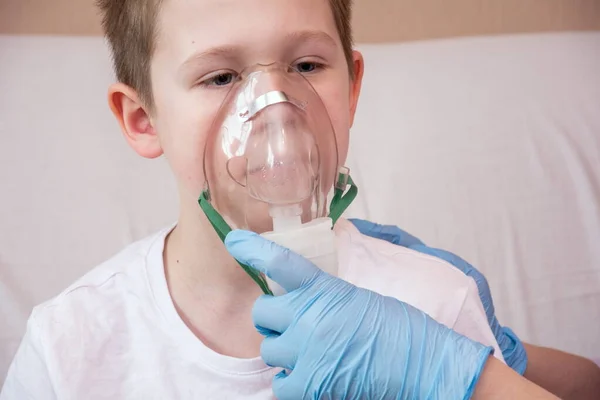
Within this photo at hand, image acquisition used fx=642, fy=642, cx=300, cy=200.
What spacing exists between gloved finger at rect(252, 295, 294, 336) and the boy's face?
0.22 m

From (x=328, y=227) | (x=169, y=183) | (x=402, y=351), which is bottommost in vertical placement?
(x=402, y=351)

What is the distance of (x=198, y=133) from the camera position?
839 mm

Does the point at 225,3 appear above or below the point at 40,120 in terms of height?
below

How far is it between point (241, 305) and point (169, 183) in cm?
71

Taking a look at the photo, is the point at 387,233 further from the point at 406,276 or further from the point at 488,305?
the point at 406,276

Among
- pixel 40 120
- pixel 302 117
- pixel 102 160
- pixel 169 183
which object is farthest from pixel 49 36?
pixel 302 117

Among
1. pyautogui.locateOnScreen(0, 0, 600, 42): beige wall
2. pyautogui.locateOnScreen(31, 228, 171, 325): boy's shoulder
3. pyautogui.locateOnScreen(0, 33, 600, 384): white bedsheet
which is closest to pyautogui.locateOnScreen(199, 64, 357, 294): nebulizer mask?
pyautogui.locateOnScreen(31, 228, 171, 325): boy's shoulder

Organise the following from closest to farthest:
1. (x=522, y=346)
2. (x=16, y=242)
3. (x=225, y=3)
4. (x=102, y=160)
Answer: (x=225, y=3) < (x=522, y=346) < (x=16, y=242) < (x=102, y=160)

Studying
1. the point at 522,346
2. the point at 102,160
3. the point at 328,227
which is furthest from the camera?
the point at 102,160

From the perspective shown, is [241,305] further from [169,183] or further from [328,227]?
[169,183]

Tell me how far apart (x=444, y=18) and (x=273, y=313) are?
1721 millimetres

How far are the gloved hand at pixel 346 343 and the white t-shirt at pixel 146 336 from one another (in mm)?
203

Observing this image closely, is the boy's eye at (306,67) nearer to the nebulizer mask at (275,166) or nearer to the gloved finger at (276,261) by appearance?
the nebulizer mask at (275,166)

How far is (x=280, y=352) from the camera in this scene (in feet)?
2.35
